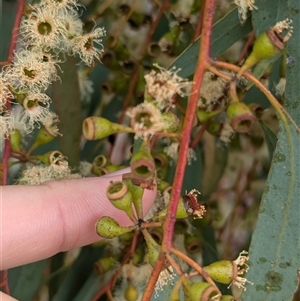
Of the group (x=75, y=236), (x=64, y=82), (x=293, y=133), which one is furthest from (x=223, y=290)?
(x=64, y=82)

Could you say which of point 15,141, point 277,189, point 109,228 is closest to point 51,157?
point 15,141

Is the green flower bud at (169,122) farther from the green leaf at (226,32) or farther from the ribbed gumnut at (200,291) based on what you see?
the green leaf at (226,32)

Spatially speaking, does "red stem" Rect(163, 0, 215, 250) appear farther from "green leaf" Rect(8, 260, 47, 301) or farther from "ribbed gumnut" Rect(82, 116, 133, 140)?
"green leaf" Rect(8, 260, 47, 301)

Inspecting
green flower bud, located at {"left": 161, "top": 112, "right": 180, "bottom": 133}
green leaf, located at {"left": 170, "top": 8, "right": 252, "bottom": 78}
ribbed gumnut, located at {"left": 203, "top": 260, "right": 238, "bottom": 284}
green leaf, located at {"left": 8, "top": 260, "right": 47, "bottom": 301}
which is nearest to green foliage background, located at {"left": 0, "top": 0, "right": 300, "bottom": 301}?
green leaf, located at {"left": 170, "top": 8, "right": 252, "bottom": 78}

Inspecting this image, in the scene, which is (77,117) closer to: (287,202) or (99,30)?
(99,30)

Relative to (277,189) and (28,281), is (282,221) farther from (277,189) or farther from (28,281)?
(28,281)
